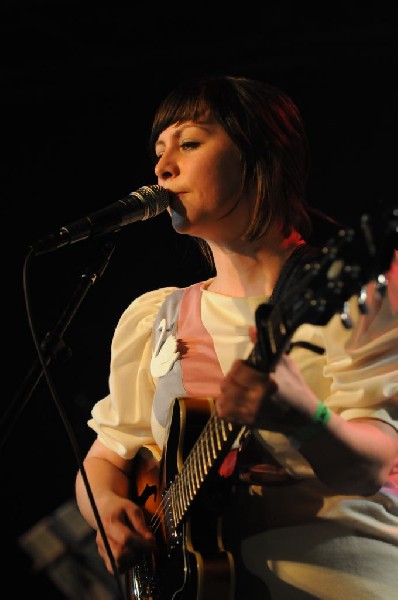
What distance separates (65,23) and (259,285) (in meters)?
1.58

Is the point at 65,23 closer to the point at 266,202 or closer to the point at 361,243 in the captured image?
the point at 266,202

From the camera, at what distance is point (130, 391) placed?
198 cm

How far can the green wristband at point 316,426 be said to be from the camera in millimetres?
1229

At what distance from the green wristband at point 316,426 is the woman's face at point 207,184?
26.4 inches

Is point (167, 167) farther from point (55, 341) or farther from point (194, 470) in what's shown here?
point (194, 470)

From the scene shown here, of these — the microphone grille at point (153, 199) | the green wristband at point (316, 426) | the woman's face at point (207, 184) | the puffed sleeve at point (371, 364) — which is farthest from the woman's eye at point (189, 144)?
the green wristband at point (316, 426)

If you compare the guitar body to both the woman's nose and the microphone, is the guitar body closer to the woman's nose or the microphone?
the microphone

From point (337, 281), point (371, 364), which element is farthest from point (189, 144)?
point (337, 281)

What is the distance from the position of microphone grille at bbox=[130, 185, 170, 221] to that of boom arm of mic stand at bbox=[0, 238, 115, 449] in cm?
12

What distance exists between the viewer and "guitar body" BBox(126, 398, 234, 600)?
55.7 inches

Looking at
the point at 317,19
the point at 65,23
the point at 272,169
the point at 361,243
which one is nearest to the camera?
the point at 361,243

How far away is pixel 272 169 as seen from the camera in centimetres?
182

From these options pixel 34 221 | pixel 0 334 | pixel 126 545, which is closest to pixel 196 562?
pixel 126 545

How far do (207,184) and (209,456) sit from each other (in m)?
0.71
